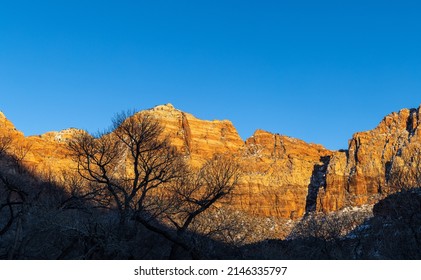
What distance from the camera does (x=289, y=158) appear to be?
184 m

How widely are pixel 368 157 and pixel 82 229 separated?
15343 centimetres

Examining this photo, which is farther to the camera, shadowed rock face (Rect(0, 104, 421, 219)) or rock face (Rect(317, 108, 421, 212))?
rock face (Rect(317, 108, 421, 212))

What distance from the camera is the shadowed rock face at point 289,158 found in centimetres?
14862

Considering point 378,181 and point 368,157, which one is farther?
point 368,157

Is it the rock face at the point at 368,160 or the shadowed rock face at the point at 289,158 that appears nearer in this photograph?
the shadowed rock face at the point at 289,158

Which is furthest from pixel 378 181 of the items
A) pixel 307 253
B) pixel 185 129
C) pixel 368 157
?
pixel 307 253

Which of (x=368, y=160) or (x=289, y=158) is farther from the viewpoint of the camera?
(x=289, y=158)

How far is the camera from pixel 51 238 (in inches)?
873

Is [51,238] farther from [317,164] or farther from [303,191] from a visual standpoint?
[317,164]

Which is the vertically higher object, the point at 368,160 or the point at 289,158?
the point at 289,158

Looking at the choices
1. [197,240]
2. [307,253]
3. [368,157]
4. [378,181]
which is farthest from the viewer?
[368,157]

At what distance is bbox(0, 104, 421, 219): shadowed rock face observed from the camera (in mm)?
148625

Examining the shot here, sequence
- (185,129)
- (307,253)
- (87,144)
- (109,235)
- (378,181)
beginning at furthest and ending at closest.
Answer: (185,129) → (378,181) → (307,253) → (87,144) → (109,235)
